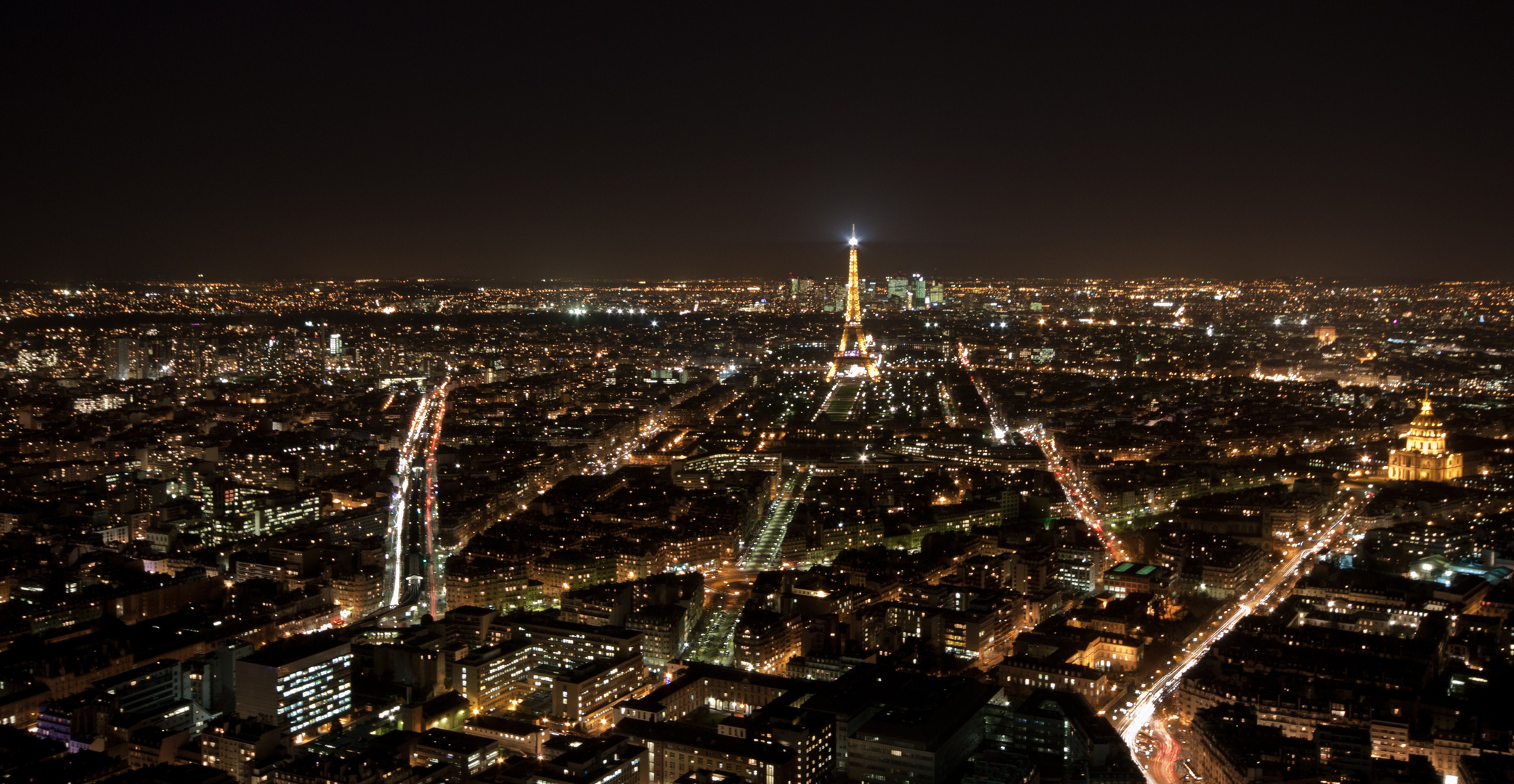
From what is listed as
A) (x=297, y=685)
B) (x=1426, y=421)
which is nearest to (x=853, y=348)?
(x=1426, y=421)

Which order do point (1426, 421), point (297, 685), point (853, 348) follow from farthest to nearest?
point (853, 348)
point (1426, 421)
point (297, 685)

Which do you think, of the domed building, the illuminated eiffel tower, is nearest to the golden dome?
the domed building

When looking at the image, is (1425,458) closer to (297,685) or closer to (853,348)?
(297,685)

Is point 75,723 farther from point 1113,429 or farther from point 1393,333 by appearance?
point 1393,333

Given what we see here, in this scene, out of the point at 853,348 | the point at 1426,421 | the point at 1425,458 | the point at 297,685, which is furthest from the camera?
the point at 853,348

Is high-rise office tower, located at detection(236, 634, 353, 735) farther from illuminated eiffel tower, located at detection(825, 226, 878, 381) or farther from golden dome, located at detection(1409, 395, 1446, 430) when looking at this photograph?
illuminated eiffel tower, located at detection(825, 226, 878, 381)

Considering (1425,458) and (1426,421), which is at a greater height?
(1426,421)

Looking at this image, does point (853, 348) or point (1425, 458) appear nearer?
point (1425, 458)

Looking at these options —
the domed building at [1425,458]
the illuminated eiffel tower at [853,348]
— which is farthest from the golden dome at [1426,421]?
the illuminated eiffel tower at [853,348]

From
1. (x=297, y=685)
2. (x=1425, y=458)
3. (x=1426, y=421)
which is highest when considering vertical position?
(x=1426, y=421)
